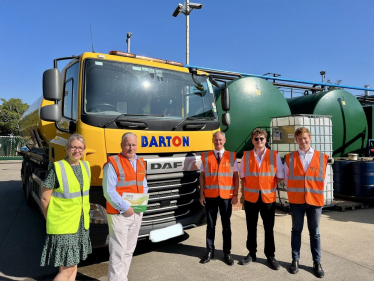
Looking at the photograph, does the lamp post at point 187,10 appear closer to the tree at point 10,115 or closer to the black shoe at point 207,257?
the black shoe at point 207,257

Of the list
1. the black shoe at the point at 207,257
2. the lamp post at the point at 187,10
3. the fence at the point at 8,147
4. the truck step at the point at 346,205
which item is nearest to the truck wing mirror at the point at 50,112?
the black shoe at the point at 207,257

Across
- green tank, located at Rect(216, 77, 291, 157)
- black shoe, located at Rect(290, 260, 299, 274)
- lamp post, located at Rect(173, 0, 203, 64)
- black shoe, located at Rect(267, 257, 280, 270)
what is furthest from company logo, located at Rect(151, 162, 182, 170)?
lamp post, located at Rect(173, 0, 203, 64)

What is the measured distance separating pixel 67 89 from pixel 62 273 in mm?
2305

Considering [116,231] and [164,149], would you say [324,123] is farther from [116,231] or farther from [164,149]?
[116,231]

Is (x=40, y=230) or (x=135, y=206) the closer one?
(x=135, y=206)

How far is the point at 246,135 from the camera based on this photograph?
21.2ft

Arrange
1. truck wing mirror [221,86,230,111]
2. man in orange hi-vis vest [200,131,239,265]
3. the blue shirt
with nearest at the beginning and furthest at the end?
the blue shirt < man in orange hi-vis vest [200,131,239,265] < truck wing mirror [221,86,230,111]

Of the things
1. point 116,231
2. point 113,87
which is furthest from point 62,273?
point 113,87

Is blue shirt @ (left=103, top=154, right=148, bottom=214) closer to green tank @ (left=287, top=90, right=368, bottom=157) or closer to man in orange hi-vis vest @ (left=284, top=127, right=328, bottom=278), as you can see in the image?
man in orange hi-vis vest @ (left=284, top=127, right=328, bottom=278)

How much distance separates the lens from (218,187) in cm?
345

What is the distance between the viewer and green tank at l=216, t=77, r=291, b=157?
636cm

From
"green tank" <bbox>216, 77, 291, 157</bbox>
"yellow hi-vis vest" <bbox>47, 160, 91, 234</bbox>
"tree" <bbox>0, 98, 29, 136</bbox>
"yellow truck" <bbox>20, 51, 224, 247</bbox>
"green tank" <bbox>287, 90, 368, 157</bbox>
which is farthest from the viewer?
"tree" <bbox>0, 98, 29, 136</bbox>

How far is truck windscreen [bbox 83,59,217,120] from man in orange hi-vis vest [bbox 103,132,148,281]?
28.6 inches

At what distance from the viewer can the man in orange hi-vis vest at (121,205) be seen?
2.71 metres
